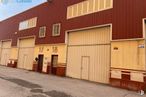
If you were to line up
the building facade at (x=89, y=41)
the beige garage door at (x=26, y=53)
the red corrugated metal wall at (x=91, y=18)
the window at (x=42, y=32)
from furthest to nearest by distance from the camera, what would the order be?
the beige garage door at (x=26, y=53), the window at (x=42, y=32), the red corrugated metal wall at (x=91, y=18), the building facade at (x=89, y=41)

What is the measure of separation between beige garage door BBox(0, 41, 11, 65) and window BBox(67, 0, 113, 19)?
17923mm

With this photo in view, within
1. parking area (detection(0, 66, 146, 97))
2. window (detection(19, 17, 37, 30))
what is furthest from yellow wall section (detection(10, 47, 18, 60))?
parking area (detection(0, 66, 146, 97))

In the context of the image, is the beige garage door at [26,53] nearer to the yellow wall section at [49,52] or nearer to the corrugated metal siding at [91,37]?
the yellow wall section at [49,52]

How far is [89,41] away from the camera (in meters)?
17.4

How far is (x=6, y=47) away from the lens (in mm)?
34781

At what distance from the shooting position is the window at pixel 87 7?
A: 630 inches

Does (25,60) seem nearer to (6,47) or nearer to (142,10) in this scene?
(6,47)

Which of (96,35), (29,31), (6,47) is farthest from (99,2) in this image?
(6,47)

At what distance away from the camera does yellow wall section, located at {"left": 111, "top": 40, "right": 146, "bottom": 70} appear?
12836 mm

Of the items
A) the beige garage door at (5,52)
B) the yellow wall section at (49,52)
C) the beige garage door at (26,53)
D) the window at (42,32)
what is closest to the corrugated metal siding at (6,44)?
the beige garage door at (5,52)

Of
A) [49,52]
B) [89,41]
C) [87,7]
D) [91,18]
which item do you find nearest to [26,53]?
[49,52]

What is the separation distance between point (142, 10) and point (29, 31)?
59.3 feet

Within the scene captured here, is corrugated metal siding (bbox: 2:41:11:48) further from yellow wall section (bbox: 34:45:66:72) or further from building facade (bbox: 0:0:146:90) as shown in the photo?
yellow wall section (bbox: 34:45:66:72)

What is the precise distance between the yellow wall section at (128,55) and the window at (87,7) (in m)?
3.55
